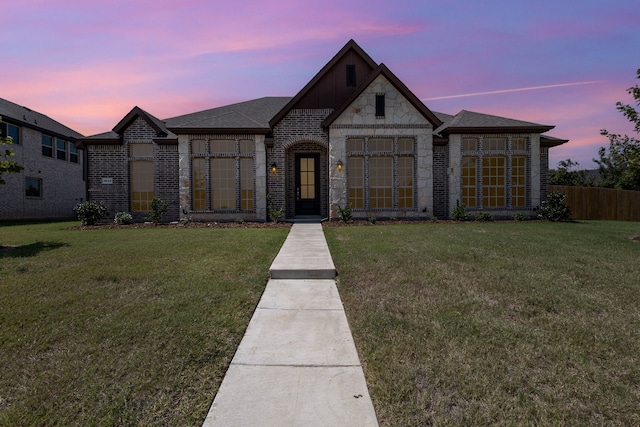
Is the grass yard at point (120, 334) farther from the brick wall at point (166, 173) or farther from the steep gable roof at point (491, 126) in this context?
the steep gable roof at point (491, 126)

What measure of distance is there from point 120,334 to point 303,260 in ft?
12.2

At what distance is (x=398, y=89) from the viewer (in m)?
14.6

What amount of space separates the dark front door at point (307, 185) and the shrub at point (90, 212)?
8504 millimetres

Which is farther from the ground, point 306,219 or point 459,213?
point 459,213

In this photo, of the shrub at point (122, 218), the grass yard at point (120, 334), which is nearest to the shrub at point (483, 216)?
the grass yard at point (120, 334)

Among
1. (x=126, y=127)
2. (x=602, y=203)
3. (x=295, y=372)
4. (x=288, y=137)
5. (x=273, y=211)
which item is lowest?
(x=295, y=372)

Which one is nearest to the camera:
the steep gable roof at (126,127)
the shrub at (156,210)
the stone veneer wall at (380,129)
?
the shrub at (156,210)

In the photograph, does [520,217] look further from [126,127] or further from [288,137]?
[126,127]

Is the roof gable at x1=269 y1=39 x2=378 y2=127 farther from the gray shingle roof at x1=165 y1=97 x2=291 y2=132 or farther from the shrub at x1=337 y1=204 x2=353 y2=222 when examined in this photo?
the shrub at x1=337 y1=204 x2=353 y2=222

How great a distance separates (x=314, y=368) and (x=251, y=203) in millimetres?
12863

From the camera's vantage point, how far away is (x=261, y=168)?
1505 cm

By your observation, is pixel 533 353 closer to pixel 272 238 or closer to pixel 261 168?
pixel 272 238

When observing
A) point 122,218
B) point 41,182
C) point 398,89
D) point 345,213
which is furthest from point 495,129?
point 41,182

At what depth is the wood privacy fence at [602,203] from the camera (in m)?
19.4
